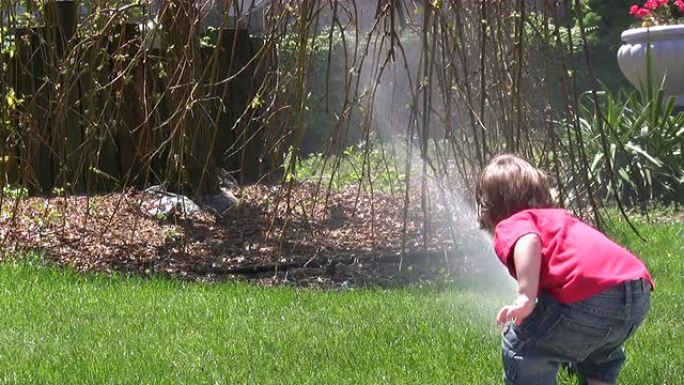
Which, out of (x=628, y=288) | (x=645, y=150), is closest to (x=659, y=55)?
(x=645, y=150)

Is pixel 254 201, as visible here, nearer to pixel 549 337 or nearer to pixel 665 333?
pixel 665 333

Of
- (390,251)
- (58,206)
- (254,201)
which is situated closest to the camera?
(390,251)

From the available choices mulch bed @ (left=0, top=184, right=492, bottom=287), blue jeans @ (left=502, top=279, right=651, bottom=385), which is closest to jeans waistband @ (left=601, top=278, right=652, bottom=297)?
blue jeans @ (left=502, top=279, right=651, bottom=385)

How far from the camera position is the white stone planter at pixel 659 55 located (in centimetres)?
1238

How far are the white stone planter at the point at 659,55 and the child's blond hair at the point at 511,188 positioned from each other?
9.04 m

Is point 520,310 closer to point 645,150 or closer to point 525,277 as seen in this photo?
point 525,277

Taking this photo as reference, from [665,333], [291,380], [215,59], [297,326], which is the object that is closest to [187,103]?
[215,59]

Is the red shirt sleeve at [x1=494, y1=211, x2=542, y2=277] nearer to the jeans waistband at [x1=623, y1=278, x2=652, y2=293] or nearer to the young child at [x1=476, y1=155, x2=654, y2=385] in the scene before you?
the young child at [x1=476, y1=155, x2=654, y2=385]

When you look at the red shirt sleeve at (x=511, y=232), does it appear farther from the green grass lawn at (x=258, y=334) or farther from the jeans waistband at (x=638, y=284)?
the green grass lawn at (x=258, y=334)

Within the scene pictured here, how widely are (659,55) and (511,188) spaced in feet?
30.8

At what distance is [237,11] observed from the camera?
541 cm

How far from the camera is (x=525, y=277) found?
3.24 m

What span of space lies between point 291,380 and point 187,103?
64.7 inches

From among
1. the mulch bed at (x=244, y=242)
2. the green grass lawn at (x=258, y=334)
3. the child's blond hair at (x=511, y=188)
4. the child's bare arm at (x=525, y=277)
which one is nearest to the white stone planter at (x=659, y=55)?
the mulch bed at (x=244, y=242)
